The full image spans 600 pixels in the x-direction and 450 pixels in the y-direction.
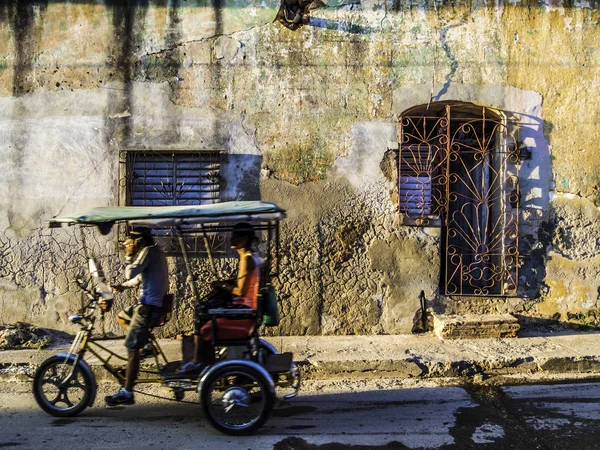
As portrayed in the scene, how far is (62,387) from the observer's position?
466 centimetres

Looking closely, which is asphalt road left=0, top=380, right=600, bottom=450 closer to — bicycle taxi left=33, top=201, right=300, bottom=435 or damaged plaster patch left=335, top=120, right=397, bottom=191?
bicycle taxi left=33, top=201, right=300, bottom=435

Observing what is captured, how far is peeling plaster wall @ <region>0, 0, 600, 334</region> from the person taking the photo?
7223mm

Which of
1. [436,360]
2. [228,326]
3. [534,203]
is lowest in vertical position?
[436,360]

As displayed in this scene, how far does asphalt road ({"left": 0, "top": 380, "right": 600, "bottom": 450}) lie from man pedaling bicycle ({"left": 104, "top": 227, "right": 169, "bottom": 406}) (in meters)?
0.37

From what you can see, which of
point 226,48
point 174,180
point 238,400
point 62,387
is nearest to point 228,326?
point 238,400

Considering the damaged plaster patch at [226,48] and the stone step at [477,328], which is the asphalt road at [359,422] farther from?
the damaged plaster patch at [226,48]

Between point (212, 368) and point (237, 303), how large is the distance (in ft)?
1.89

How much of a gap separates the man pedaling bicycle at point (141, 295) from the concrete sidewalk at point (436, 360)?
1.45 m

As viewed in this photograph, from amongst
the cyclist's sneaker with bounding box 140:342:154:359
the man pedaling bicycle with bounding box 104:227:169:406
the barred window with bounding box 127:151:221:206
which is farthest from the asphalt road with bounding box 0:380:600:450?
the barred window with bounding box 127:151:221:206

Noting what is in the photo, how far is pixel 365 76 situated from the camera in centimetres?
735

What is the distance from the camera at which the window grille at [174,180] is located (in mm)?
7238

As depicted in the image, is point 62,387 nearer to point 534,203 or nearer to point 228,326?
point 228,326

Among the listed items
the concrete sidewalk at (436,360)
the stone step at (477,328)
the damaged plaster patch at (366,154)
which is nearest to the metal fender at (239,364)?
the concrete sidewalk at (436,360)

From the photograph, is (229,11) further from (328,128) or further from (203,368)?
(203,368)
